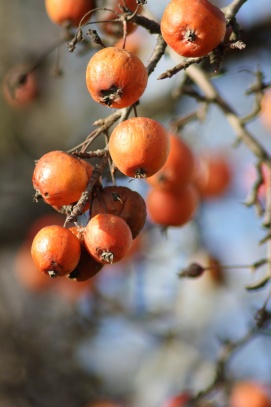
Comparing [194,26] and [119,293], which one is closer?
[194,26]

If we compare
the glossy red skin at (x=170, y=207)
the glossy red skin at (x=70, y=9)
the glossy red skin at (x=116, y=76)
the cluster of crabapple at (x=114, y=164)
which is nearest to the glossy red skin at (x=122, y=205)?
the cluster of crabapple at (x=114, y=164)

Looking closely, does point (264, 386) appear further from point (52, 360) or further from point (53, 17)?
point (53, 17)

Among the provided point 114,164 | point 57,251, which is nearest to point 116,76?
point 114,164

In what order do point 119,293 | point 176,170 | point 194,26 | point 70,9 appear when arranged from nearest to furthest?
1. point 194,26
2. point 70,9
3. point 176,170
4. point 119,293

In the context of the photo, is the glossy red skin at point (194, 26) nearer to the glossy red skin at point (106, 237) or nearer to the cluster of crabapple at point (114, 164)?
the cluster of crabapple at point (114, 164)

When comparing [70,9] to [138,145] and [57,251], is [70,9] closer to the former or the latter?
[138,145]
